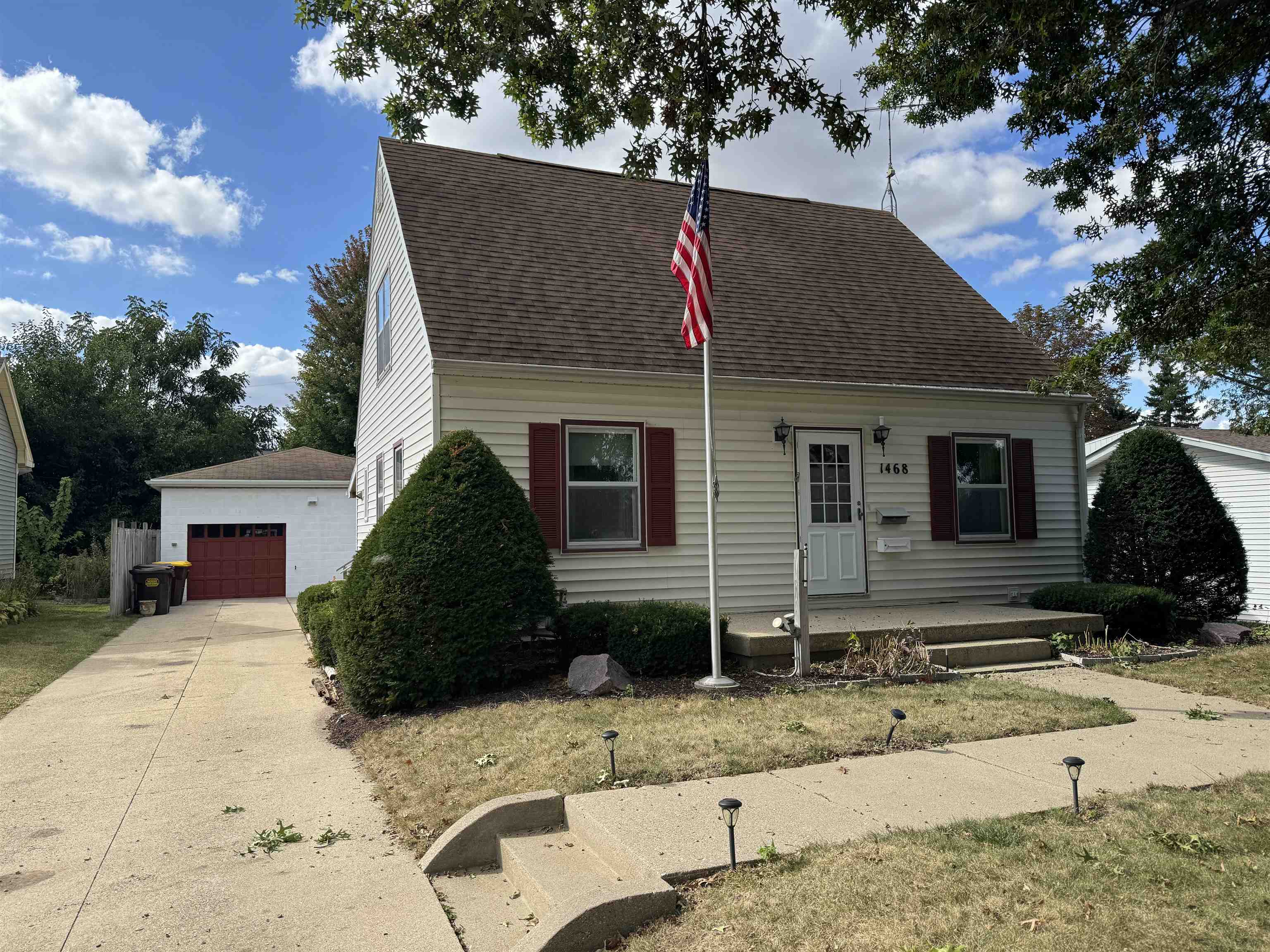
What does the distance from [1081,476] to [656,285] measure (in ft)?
22.5

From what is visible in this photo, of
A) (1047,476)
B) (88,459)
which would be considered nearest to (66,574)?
(88,459)

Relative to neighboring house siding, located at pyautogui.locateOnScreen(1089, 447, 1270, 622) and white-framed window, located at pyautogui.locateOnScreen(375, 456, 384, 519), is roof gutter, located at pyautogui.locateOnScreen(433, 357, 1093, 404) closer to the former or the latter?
white-framed window, located at pyautogui.locateOnScreen(375, 456, 384, 519)

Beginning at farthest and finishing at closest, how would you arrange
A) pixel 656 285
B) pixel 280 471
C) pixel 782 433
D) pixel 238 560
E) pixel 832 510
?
1. pixel 280 471
2. pixel 238 560
3. pixel 656 285
4. pixel 832 510
5. pixel 782 433

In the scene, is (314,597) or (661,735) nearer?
(661,735)

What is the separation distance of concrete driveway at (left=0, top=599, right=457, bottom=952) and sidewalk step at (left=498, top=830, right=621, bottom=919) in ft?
1.33

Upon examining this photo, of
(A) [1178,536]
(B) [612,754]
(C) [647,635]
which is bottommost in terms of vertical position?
(B) [612,754]

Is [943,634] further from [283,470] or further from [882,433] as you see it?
[283,470]

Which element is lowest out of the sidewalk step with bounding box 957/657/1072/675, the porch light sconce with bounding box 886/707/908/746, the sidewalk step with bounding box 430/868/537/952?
the sidewalk step with bounding box 430/868/537/952

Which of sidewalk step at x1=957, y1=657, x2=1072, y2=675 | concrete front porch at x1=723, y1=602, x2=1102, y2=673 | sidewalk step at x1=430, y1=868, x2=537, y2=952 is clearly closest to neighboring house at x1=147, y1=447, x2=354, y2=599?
concrete front porch at x1=723, y1=602, x2=1102, y2=673

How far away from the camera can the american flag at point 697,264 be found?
25.2ft

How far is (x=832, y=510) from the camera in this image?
11117 mm

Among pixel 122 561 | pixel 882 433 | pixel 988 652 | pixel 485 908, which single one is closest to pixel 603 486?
pixel 882 433

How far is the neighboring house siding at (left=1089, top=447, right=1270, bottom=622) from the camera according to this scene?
1759 centimetres

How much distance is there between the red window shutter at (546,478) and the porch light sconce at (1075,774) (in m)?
6.21
